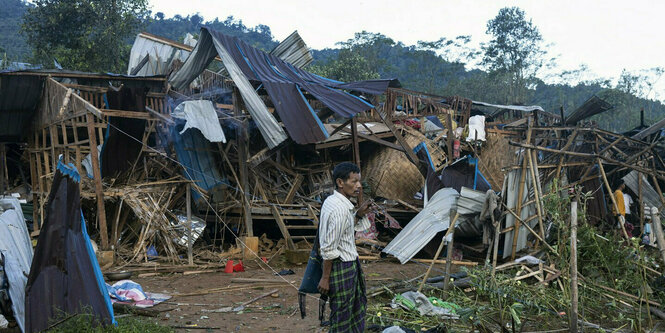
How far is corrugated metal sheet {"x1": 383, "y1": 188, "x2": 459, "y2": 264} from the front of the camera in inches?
389

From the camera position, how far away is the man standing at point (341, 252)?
11.9ft

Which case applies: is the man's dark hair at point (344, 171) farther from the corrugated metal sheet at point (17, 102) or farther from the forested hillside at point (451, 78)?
the forested hillside at point (451, 78)

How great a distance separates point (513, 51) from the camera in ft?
125

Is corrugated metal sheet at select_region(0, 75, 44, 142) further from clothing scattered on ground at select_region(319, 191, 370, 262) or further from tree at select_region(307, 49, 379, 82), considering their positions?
tree at select_region(307, 49, 379, 82)

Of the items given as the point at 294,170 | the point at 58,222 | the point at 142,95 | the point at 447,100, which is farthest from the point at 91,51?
the point at 58,222

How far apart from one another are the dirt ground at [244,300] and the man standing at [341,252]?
1.87 metres

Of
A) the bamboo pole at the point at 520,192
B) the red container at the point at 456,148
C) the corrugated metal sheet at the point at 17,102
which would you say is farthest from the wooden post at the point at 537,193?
the corrugated metal sheet at the point at 17,102

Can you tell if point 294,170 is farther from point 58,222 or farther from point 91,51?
point 91,51

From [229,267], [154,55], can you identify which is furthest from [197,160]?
[154,55]

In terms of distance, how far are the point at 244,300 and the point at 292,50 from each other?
7752 mm

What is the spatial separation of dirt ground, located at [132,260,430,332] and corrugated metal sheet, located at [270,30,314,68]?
5.83 meters

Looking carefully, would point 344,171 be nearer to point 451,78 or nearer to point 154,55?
point 154,55

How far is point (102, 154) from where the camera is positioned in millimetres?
10008

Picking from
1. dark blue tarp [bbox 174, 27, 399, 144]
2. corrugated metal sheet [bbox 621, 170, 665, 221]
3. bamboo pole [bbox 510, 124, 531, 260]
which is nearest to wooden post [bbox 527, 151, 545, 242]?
bamboo pole [bbox 510, 124, 531, 260]
